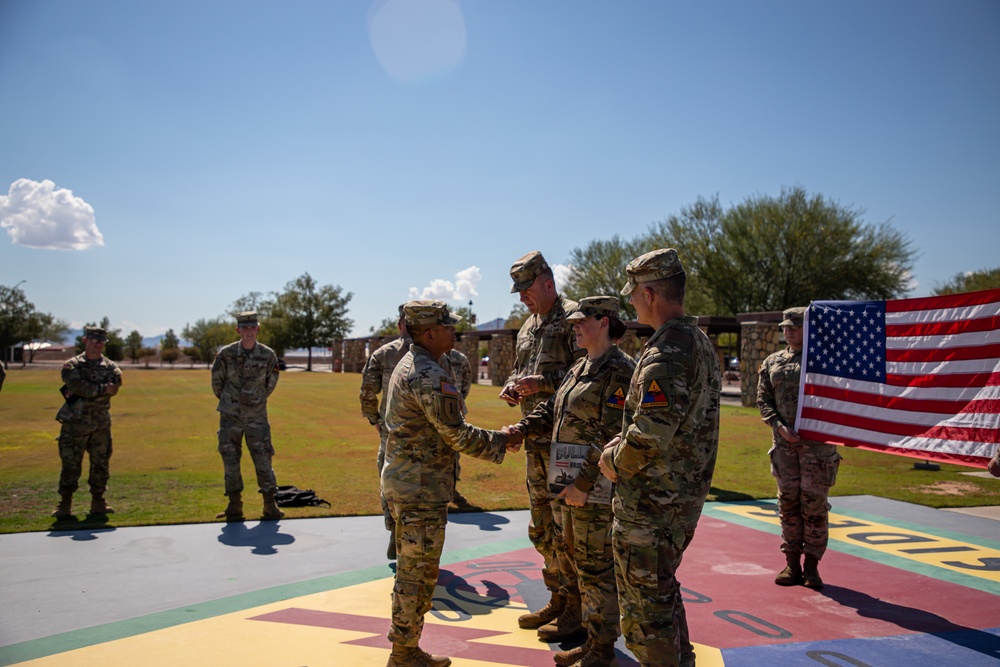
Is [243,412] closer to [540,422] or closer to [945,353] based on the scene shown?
[540,422]

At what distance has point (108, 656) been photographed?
415 centimetres

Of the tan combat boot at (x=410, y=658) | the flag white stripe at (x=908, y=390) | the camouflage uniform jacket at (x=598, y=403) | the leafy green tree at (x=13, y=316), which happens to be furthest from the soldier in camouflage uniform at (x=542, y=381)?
the leafy green tree at (x=13, y=316)

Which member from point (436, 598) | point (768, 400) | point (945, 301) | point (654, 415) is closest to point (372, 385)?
point (436, 598)

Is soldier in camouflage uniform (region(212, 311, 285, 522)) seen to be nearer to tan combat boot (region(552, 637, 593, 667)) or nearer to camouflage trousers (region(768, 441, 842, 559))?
tan combat boot (region(552, 637, 593, 667))

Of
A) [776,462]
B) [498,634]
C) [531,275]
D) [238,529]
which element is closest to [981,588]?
[776,462]

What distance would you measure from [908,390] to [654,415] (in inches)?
149

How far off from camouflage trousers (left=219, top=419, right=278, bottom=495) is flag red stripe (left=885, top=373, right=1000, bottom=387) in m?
6.59

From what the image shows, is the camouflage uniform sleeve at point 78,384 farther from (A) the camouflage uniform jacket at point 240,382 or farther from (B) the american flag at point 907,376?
(B) the american flag at point 907,376

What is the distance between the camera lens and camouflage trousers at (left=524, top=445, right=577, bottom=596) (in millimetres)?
4539

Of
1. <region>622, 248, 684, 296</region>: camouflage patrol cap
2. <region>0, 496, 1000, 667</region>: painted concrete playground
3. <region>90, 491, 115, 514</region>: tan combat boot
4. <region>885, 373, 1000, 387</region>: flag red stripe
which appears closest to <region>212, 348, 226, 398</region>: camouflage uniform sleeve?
<region>0, 496, 1000, 667</region>: painted concrete playground

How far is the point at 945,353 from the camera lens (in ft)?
18.3

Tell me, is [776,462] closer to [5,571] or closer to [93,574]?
[93,574]

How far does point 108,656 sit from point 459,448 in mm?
2564

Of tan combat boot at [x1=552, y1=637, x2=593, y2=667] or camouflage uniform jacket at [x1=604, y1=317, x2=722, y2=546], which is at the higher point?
camouflage uniform jacket at [x1=604, y1=317, x2=722, y2=546]
